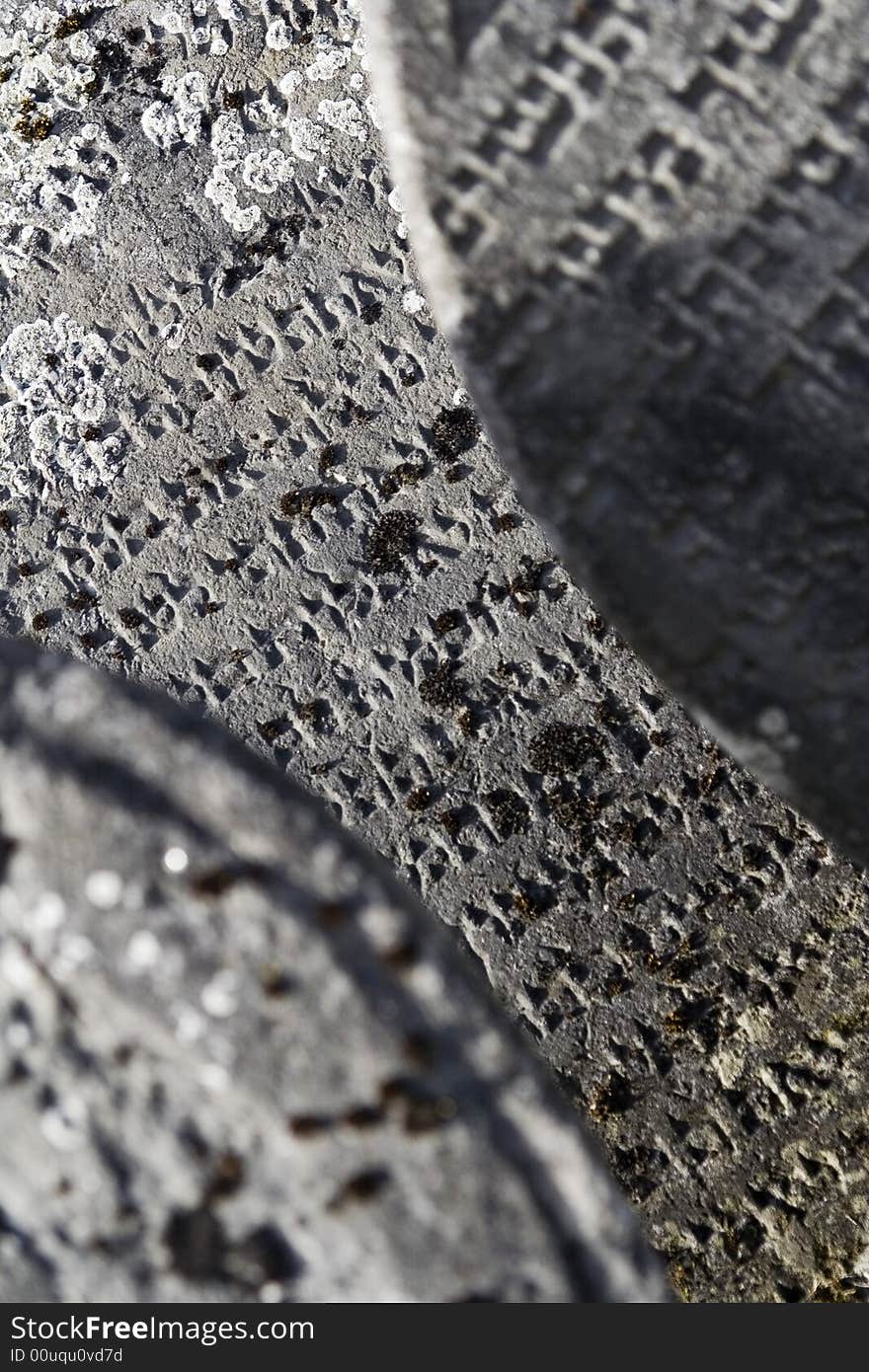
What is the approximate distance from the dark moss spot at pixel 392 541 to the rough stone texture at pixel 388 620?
12 millimetres

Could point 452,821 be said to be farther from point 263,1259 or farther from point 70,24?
point 70,24

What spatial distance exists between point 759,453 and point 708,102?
46 cm

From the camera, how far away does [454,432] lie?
419 cm

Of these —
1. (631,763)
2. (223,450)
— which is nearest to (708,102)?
(631,763)

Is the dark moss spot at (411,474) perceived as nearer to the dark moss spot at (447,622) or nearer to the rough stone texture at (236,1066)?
the dark moss spot at (447,622)

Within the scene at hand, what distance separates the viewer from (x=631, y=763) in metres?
3.81

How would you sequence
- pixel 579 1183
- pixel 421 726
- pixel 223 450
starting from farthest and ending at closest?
pixel 223 450
pixel 421 726
pixel 579 1183

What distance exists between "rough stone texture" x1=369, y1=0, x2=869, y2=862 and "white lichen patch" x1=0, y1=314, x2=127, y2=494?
10.8ft

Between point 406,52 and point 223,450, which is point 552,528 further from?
point 223,450

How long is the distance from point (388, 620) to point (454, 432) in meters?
0.77

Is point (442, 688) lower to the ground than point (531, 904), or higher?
higher

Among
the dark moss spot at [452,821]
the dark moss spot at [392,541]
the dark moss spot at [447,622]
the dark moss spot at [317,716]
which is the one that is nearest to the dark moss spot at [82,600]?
the dark moss spot at [317,716]

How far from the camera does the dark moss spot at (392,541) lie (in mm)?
4133

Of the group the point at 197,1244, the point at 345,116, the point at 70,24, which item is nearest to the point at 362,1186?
the point at 197,1244
